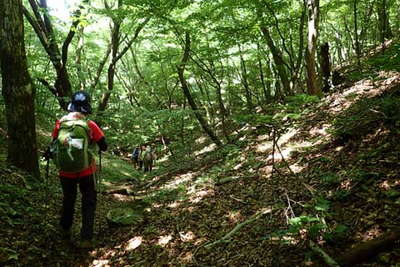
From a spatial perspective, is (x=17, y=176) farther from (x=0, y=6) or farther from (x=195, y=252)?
(x=195, y=252)

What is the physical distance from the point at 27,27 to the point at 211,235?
14.9m

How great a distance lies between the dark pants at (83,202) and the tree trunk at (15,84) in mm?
1849

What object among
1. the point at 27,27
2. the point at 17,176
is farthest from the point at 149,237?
the point at 27,27

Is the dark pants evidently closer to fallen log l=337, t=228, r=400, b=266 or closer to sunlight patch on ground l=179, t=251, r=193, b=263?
sunlight patch on ground l=179, t=251, r=193, b=263

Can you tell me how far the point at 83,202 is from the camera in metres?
4.69

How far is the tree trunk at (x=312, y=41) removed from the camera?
27.9 ft

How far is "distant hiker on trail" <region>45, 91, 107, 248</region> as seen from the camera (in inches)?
172

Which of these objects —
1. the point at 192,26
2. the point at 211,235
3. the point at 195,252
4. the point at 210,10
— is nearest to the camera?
the point at 195,252

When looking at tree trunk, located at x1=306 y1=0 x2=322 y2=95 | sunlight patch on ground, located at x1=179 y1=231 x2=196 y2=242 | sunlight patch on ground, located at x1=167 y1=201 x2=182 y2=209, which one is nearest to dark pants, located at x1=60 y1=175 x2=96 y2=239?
sunlight patch on ground, located at x1=179 y1=231 x2=196 y2=242

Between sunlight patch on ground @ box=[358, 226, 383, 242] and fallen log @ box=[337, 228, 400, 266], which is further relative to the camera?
sunlight patch on ground @ box=[358, 226, 383, 242]

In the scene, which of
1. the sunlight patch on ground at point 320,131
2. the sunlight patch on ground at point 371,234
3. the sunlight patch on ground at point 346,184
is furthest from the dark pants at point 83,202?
the sunlight patch on ground at point 320,131

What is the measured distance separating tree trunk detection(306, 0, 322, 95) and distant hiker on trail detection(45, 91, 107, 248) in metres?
6.24

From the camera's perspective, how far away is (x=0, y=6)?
571 centimetres

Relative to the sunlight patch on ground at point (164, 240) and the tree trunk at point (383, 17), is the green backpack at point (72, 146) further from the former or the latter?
the tree trunk at point (383, 17)
